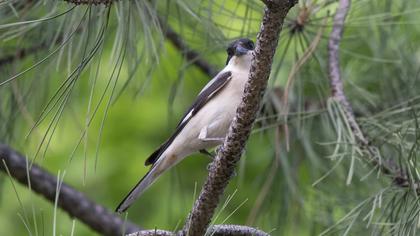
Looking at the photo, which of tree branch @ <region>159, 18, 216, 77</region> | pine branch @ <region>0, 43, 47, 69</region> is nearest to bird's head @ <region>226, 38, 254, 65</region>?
tree branch @ <region>159, 18, 216, 77</region>

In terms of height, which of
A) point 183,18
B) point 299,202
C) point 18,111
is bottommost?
point 299,202

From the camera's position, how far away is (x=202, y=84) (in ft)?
13.5

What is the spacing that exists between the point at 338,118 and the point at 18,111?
4.42 ft

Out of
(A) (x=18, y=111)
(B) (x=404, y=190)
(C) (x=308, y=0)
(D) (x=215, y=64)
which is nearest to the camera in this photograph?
(B) (x=404, y=190)

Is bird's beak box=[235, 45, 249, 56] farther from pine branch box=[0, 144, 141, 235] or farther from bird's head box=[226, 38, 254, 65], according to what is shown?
pine branch box=[0, 144, 141, 235]

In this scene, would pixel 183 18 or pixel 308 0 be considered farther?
pixel 183 18

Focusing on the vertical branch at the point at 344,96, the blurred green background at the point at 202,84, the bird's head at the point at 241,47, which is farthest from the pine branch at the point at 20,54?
the vertical branch at the point at 344,96

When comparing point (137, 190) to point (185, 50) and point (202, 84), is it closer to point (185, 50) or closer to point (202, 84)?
point (185, 50)

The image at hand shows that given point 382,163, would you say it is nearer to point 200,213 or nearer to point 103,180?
point 200,213

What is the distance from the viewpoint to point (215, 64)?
3832 mm

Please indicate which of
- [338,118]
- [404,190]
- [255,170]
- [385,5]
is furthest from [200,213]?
[255,170]

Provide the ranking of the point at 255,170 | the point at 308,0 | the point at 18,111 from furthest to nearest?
the point at 255,170 < the point at 18,111 < the point at 308,0

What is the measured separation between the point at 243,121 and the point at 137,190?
3.32ft

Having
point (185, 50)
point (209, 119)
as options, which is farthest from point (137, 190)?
point (185, 50)
